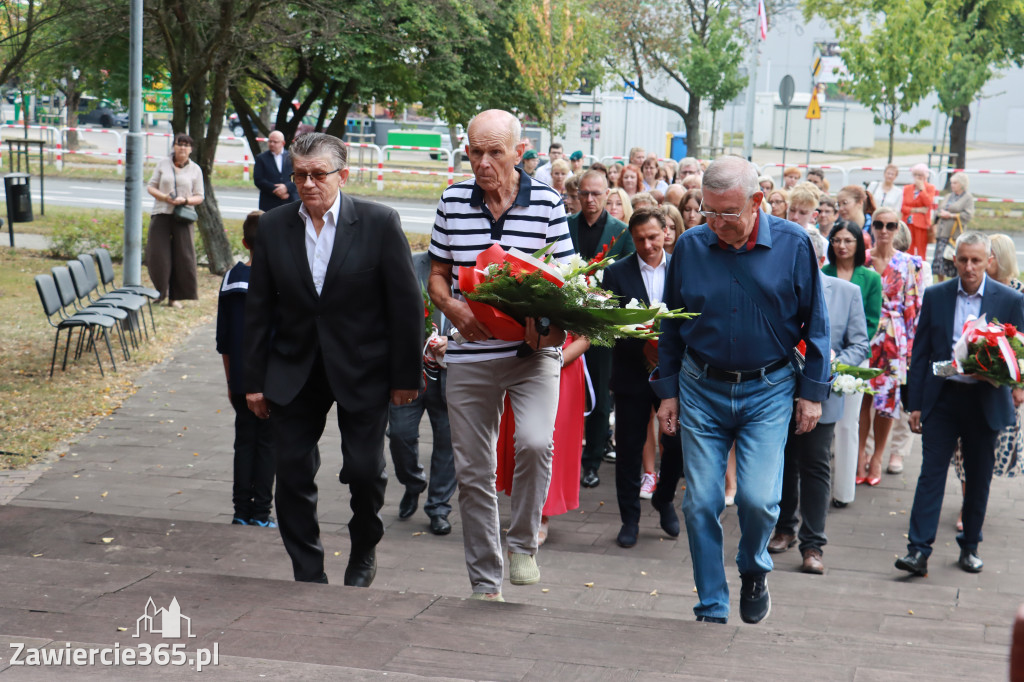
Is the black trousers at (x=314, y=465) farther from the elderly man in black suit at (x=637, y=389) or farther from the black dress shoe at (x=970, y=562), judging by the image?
the black dress shoe at (x=970, y=562)

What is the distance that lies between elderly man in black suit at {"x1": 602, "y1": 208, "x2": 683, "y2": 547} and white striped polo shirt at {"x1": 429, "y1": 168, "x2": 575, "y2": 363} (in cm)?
192

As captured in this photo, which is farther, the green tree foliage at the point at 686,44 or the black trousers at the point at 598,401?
the green tree foliage at the point at 686,44

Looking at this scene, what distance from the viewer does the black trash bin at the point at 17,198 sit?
1934 cm

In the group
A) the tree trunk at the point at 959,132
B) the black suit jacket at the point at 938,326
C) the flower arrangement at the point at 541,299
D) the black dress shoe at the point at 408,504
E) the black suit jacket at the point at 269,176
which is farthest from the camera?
the tree trunk at the point at 959,132

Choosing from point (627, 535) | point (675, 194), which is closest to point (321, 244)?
point (627, 535)

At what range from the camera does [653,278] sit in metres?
6.96

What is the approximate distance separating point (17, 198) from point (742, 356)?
Result: 17.9 meters

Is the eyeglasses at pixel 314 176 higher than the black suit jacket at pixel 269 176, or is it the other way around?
the eyeglasses at pixel 314 176

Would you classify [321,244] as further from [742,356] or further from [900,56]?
[900,56]

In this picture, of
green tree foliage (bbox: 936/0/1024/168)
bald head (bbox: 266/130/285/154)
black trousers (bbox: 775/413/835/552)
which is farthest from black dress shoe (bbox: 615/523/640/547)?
green tree foliage (bbox: 936/0/1024/168)

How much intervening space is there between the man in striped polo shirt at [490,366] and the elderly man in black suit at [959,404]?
2.70m

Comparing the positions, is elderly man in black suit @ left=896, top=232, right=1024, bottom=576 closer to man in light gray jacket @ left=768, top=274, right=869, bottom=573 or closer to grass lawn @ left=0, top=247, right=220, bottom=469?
man in light gray jacket @ left=768, top=274, right=869, bottom=573

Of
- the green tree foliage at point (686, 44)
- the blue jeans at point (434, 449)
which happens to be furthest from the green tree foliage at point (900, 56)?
the blue jeans at point (434, 449)

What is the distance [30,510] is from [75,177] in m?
27.5
